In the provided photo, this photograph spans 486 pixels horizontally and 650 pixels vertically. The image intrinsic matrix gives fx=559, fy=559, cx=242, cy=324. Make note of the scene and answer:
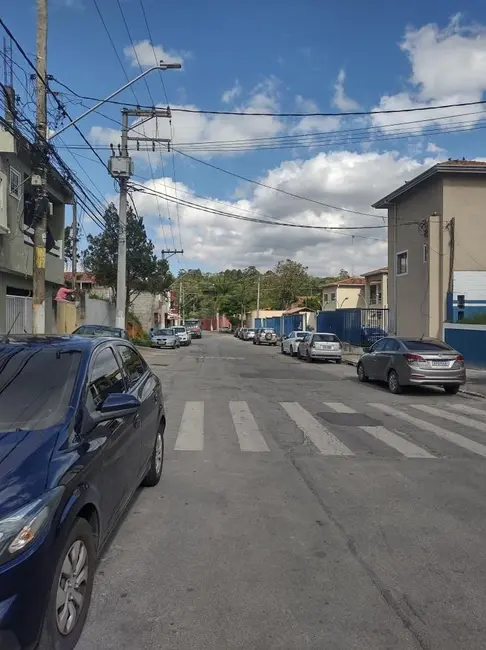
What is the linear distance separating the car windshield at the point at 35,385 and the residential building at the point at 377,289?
133 feet

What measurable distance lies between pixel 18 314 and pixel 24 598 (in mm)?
16983

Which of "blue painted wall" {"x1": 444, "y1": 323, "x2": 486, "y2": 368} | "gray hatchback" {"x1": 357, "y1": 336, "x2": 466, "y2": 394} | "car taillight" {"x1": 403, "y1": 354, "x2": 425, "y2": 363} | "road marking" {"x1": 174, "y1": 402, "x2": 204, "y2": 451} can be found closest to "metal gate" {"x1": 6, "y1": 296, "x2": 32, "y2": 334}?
"road marking" {"x1": 174, "y1": 402, "x2": 204, "y2": 451}

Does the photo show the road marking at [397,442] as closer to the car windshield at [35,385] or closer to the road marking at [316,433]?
the road marking at [316,433]

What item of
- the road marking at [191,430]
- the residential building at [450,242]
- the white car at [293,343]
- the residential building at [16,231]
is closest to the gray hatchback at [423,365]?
the road marking at [191,430]

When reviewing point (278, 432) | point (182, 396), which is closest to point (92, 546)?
point (278, 432)

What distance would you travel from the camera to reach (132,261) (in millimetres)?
36625

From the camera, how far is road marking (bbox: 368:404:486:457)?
8289mm

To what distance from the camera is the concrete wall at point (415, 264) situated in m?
25.4

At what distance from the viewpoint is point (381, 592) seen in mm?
3744

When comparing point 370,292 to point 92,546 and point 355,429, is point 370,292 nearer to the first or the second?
point 355,429

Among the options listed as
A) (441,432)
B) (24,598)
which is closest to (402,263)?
(441,432)

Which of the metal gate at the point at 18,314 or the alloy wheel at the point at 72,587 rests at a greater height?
the metal gate at the point at 18,314

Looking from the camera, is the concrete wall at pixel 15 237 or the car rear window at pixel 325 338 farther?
the car rear window at pixel 325 338

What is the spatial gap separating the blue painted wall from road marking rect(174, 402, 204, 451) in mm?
12699
